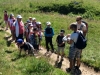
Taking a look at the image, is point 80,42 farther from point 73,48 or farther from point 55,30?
point 55,30

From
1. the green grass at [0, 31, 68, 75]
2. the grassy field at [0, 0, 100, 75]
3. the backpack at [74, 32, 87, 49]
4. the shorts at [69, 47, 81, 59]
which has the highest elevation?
the backpack at [74, 32, 87, 49]

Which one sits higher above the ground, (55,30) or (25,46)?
(25,46)

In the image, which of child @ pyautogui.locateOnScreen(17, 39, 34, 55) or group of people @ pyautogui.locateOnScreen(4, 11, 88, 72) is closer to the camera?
group of people @ pyautogui.locateOnScreen(4, 11, 88, 72)

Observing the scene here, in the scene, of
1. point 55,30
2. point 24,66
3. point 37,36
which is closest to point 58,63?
point 24,66

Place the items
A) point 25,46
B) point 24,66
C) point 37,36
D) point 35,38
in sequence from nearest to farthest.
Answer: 1. point 24,66
2. point 25,46
3. point 35,38
4. point 37,36

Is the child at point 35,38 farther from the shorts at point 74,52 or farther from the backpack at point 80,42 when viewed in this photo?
the backpack at point 80,42

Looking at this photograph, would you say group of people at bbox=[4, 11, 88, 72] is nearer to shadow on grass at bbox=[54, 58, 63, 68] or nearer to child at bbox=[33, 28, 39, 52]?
child at bbox=[33, 28, 39, 52]

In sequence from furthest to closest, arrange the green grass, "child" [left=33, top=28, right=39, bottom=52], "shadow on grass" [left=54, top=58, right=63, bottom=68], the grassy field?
"child" [left=33, top=28, right=39, bottom=52], "shadow on grass" [left=54, top=58, right=63, bottom=68], the grassy field, the green grass

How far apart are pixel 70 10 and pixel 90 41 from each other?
595 inches

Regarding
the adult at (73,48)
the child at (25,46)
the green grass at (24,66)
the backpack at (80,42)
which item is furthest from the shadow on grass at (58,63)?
the backpack at (80,42)

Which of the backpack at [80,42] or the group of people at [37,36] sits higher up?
the backpack at [80,42]

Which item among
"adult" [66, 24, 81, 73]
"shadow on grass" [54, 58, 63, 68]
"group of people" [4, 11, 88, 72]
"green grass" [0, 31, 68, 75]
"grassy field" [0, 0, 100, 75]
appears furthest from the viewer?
"shadow on grass" [54, 58, 63, 68]

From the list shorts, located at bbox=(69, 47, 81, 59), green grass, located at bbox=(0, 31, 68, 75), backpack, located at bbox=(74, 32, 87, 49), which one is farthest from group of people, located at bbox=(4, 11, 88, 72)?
green grass, located at bbox=(0, 31, 68, 75)

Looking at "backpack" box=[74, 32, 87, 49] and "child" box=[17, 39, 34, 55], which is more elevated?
"backpack" box=[74, 32, 87, 49]
